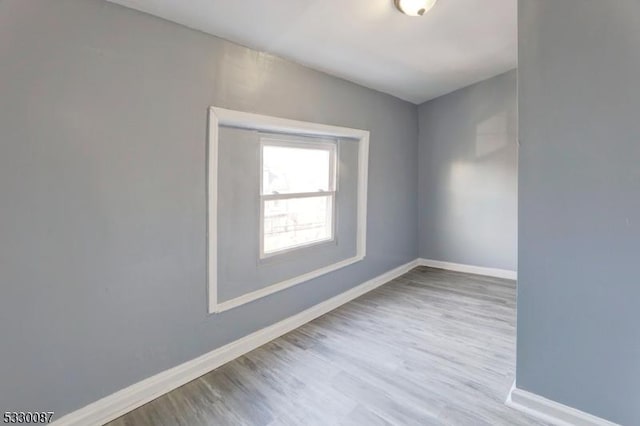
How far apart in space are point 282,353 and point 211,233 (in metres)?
1.05

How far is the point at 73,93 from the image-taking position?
1.64m

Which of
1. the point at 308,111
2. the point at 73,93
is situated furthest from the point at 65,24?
the point at 308,111

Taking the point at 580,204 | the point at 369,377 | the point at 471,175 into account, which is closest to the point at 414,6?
the point at 580,204

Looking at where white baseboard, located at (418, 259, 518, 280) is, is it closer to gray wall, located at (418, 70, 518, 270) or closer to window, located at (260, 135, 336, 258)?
gray wall, located at (418, 70, 518, 270)

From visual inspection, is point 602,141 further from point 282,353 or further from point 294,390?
point 282,353

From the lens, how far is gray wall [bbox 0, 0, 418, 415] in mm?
1510

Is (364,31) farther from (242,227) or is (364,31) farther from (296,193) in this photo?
(242,227)

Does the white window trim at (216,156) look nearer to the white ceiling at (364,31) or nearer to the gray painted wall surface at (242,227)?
the gray painted wall surface at (242,227)

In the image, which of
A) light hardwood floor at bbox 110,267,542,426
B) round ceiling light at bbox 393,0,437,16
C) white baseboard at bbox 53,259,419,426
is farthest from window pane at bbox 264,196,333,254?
round ceiling light at bbox 393,0,437,16

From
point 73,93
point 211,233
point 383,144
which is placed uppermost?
point 383,144

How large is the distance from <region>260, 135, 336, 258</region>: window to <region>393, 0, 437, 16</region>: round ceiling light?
50.0 inches

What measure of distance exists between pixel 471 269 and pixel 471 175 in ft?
4.19

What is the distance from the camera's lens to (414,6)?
2.11 meters

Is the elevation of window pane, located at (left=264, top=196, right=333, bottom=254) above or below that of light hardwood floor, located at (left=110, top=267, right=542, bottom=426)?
above
